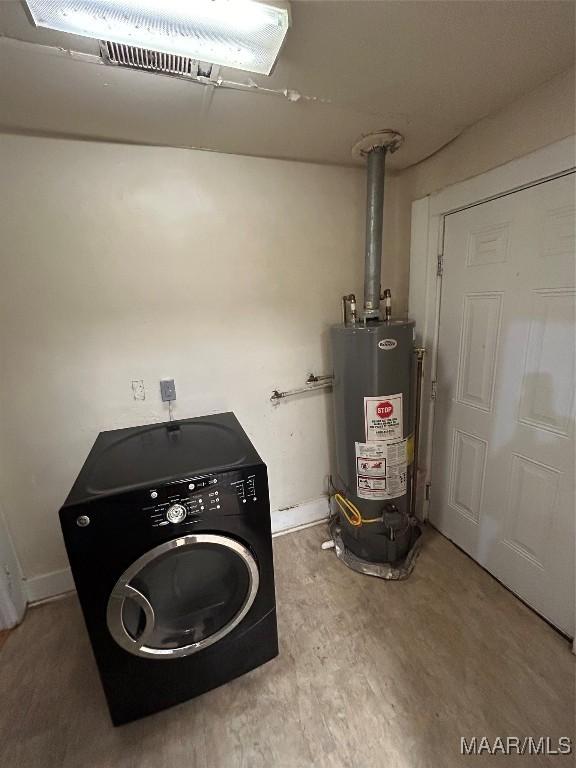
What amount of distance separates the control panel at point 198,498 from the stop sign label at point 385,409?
712 mm

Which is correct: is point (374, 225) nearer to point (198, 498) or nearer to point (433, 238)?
point (433, 238)

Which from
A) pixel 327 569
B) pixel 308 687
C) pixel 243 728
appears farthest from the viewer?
pixel 327 569

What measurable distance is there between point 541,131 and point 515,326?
0.71m

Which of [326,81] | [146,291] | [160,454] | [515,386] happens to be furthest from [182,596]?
[326,81]

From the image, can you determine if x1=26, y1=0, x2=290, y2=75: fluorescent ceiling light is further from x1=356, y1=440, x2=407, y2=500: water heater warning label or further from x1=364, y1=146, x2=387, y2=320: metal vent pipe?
x1=356, y1=440, x2=407, y2=500: water heater warning label

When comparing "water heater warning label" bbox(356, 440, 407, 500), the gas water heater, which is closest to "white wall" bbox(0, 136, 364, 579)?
the gas water heater

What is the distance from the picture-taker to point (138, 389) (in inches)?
62.4

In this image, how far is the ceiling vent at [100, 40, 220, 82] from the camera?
89 centimetres

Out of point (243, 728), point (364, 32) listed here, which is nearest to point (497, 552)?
point (243, 728)

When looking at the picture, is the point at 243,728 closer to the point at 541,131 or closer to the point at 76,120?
the point at 76,120

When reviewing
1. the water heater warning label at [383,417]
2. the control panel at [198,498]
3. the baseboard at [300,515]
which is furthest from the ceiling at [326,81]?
the baseboard at [300,515]

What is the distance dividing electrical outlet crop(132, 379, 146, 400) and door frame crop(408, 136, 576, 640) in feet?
4.99

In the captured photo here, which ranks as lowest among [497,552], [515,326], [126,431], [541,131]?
[497,552]

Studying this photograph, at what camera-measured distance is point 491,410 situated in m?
1.52
